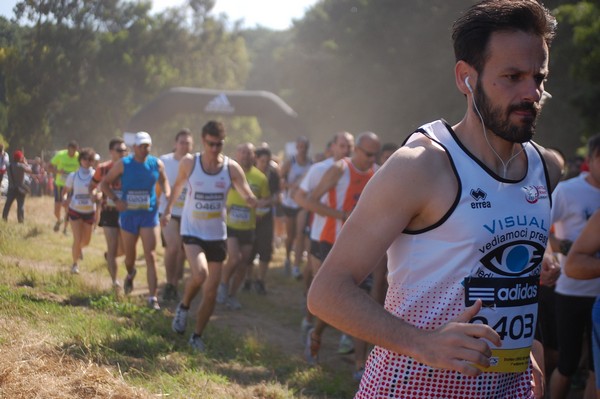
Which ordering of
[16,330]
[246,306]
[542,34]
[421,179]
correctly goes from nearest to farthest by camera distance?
[421,179] → [542,34] → [16,330] → [246,306]

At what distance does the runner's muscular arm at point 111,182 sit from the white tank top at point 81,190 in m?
1.11

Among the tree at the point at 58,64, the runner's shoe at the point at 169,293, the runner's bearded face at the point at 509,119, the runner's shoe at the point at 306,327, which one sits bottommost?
the runner's shoe at the point at 306,327

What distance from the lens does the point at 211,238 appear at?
8.27 meters

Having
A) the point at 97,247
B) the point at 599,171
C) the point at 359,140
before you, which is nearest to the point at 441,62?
the point at 97,247

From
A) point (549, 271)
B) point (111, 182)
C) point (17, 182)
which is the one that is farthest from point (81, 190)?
point (549, 271)

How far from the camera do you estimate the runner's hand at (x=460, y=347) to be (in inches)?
79.6

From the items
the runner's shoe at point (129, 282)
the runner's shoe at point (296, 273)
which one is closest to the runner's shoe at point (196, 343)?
the runner's shoe at point (129, 282)

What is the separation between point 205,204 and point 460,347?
662cm

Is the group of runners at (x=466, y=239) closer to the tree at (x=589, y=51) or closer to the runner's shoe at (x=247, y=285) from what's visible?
the tree at (x=589, y=51)

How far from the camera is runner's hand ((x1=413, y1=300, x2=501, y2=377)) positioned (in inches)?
79.6

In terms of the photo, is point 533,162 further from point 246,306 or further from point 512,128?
point 246,306

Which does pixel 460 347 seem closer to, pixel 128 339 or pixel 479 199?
pixel 479 199

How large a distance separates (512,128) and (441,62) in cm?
3109

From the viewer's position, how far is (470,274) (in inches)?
93.0
